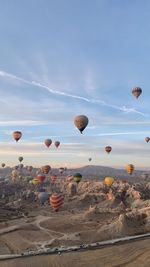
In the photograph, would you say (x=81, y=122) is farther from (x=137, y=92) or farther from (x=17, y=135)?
(x=17, y=135)

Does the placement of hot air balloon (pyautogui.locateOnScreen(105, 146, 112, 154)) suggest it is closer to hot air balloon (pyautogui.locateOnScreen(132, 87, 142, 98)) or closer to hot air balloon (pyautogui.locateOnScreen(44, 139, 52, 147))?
hot air balloon (pyautogui.locateOnScreen(44, 139, 52, 147))

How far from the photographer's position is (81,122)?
74500mm

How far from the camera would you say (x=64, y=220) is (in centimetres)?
8219

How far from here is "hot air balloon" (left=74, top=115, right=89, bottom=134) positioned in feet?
244

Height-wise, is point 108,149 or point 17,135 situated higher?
point 17,135

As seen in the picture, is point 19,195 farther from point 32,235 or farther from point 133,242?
point 133,242

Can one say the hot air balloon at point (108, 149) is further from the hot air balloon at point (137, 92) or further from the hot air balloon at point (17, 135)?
the hot air balloon at point (137, 92)

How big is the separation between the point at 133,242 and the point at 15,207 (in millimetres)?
58455

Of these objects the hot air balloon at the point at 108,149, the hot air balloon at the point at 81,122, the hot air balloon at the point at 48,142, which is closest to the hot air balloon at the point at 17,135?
the hot air balloon at the point at 48,142

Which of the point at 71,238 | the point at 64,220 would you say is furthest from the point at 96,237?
the point at 64,220

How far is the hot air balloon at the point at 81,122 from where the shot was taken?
74438mm

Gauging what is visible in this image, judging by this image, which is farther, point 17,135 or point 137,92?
point 17,135

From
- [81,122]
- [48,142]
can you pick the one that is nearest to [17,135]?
[48,142]

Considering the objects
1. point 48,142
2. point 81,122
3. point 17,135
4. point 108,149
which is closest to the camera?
point 81,122
